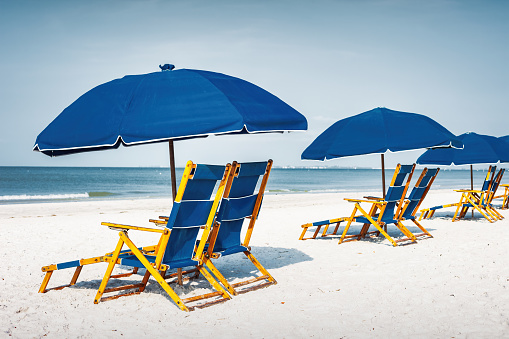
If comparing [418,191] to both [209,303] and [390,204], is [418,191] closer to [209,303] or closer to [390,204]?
[390,204]

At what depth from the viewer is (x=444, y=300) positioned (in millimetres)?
4121

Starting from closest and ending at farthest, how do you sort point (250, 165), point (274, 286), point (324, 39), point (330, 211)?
point (250, 165), point (274, 286), point (324, 39), point (330, 211)

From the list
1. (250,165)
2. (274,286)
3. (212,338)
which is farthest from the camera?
(274,286)

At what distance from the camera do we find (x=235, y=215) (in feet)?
14.8

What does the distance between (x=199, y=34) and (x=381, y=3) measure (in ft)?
13.8

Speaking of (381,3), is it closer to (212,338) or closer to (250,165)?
(250,165)

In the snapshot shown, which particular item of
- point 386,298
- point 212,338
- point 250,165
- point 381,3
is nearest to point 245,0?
point 381,3

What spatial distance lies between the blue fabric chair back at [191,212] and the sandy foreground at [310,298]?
0.48m

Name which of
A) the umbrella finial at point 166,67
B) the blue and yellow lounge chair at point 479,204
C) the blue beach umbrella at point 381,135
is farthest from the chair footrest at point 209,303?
the blue and yellow lounge chair at point 479,204

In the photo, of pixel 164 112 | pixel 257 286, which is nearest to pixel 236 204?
pixel 257 286

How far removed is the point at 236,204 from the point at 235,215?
105mm

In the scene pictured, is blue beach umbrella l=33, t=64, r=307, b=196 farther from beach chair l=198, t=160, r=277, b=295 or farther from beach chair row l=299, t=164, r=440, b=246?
beach chair row l=299, t=164, r=440, b=246

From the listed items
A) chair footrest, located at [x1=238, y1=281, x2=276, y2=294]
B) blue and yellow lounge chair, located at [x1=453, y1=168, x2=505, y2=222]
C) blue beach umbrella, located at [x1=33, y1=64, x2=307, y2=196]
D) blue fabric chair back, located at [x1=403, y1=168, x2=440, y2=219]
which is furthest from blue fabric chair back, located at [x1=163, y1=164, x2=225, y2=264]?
blue and yellow lounge chair, located at [x1=453, y1=168, x2=505, y2=222]

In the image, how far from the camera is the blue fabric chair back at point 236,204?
4320 millimetres
